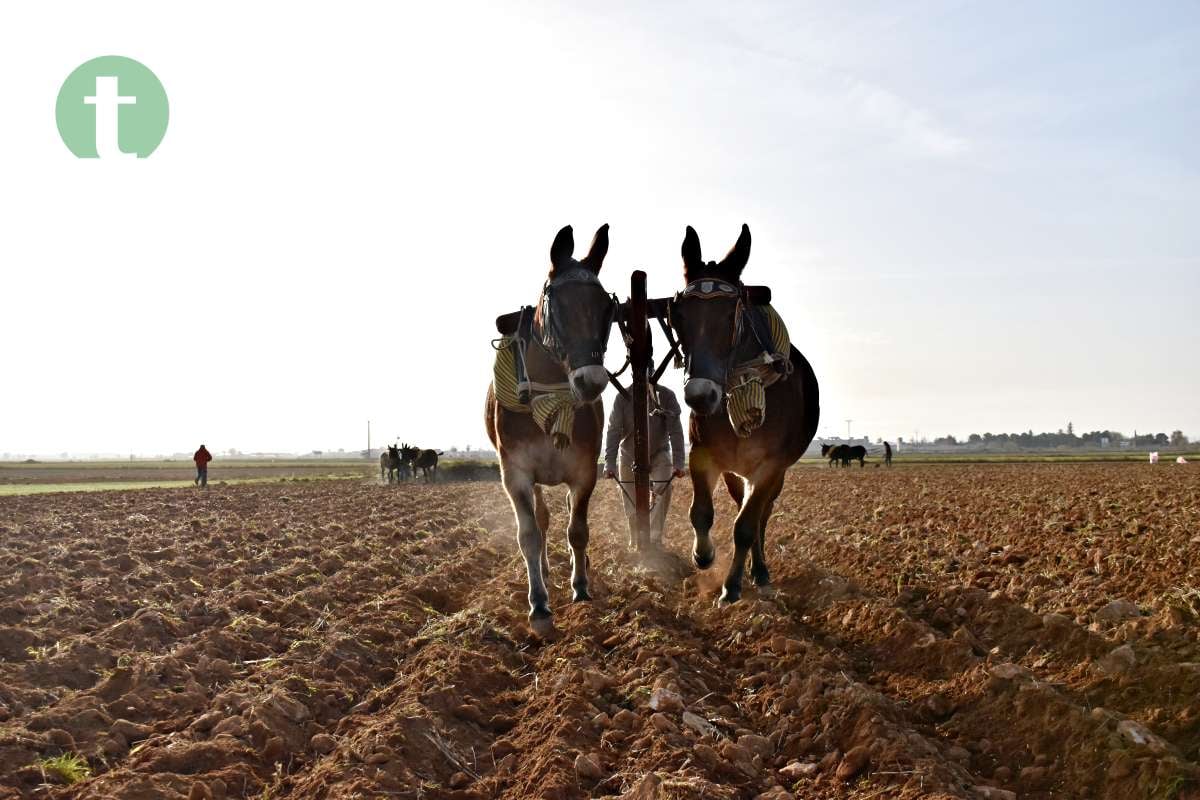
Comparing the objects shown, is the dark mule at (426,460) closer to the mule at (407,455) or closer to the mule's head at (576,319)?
the mule at (407,455)

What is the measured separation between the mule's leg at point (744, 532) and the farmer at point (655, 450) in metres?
2.91

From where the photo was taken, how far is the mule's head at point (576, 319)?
6.47 metres

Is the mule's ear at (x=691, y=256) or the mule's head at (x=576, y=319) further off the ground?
the mule's ear at (x=691, y=256)

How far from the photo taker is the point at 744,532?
24.7ft

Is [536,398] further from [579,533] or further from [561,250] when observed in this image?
[579,533]

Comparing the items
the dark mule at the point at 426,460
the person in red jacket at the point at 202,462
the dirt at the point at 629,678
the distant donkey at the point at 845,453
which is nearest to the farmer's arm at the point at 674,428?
the dirt at the point at 629,678

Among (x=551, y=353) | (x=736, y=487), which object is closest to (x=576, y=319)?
(x=551, y=353)

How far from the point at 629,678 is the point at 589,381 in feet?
6.78

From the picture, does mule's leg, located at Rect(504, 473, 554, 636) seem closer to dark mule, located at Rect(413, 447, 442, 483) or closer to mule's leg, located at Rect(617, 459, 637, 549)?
mule's leg, located at Rect(617, 459, 637, 549)

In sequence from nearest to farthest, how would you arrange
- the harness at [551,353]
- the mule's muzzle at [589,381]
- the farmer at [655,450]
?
the mule's muzzle at [589,381] < the harness at [551,353] < the farmer at [655,450]

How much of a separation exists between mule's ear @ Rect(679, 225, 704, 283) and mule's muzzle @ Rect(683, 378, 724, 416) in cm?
110

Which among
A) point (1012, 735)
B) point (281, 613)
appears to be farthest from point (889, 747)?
point (281, 613)

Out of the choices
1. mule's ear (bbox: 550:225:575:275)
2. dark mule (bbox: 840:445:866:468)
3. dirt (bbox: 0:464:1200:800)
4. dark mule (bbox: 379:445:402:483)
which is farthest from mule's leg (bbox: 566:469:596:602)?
dark mule (bbox: 840:445:866:468)

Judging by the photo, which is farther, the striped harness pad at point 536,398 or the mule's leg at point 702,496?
the mule's leg at point 702,496
